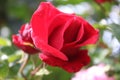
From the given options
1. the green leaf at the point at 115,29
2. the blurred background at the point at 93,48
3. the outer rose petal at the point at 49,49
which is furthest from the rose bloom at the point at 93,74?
the outer rose petal at the point at 49,49

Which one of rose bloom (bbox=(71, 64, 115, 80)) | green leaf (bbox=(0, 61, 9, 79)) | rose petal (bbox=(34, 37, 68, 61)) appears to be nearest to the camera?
rose petal (bbox=(34, 37, 68, 61))

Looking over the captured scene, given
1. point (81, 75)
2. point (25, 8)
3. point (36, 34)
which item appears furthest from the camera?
point (25, 8)

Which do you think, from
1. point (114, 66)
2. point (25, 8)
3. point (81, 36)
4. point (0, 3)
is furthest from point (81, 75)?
point (0, 3)

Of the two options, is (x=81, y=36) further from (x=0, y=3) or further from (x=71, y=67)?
(x=0, y=3)

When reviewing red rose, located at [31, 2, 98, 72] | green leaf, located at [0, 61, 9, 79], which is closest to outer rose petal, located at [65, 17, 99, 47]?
red rose, located at [31, 2, 98, 72]

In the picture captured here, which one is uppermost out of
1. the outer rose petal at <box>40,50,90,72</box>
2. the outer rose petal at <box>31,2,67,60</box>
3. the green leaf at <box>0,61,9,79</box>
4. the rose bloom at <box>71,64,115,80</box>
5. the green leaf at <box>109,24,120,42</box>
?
the green leaf at <box>109,24,120,42</box>

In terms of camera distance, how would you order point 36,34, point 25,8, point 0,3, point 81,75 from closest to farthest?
point 36,34 → point 81,75 → point 25,8 → point 0,3

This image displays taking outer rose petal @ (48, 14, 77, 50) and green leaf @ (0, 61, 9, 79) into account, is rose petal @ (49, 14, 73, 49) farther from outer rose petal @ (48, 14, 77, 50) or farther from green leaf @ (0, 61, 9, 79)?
green leaf @ (0, 61, 9, 79)

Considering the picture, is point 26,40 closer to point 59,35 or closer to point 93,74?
point 59,35
